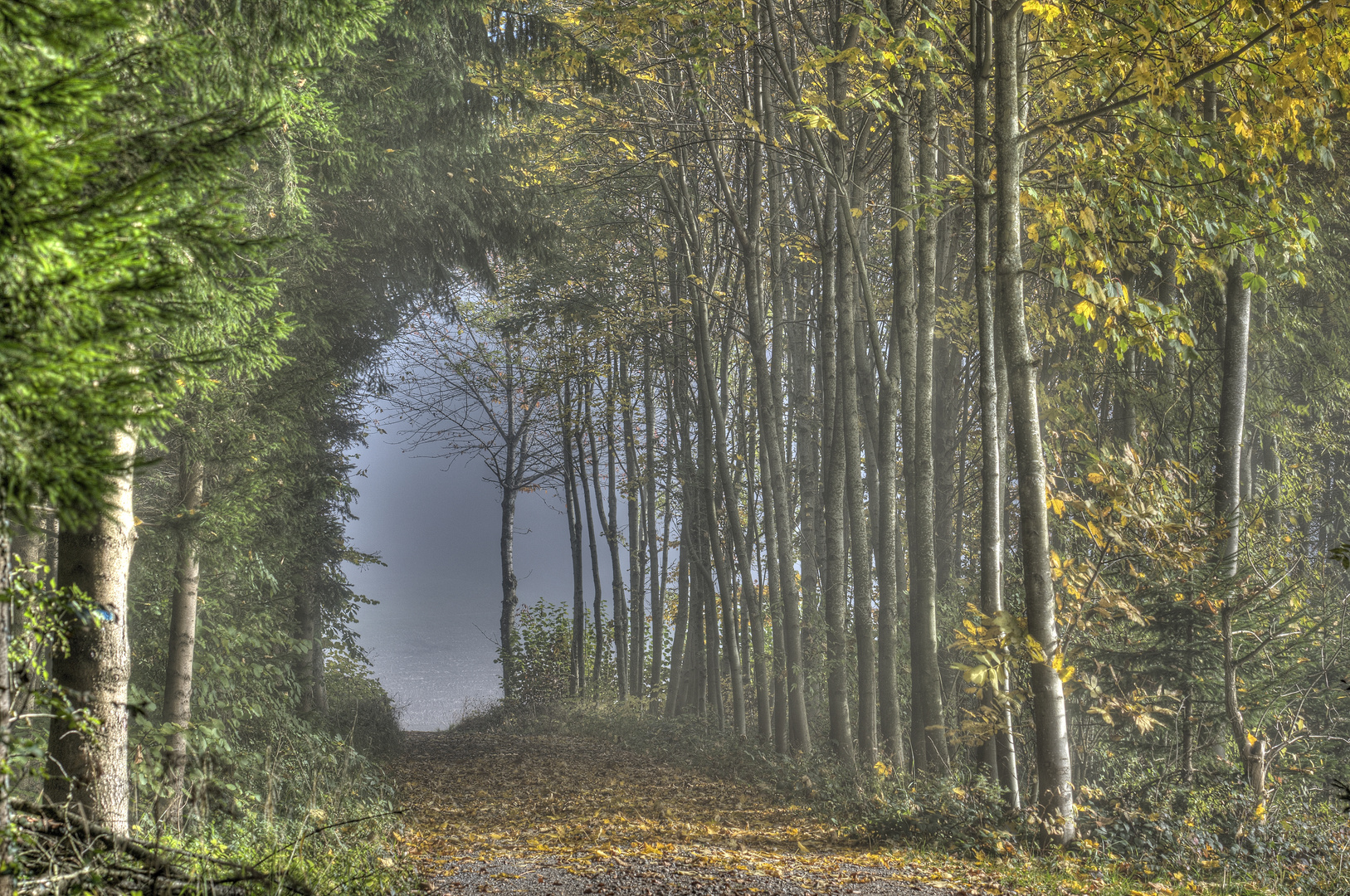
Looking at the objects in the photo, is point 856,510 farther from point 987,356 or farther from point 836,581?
point 987,356

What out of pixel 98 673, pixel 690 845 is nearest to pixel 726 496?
pixel 690 845

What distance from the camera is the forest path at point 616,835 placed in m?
4.53

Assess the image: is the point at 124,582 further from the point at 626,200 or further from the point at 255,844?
the point at 626,200

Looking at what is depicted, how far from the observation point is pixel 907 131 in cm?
795

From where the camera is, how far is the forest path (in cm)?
453

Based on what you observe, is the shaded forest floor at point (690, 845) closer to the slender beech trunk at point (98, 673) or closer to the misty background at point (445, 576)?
the slender beech trunk at point (98, 673)

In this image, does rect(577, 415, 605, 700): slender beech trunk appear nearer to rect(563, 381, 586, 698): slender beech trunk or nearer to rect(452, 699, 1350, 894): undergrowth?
rect(563, 381, 586, 698): slender beech trunk

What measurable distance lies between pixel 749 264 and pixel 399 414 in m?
10.3

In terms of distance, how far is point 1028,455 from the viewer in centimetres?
592

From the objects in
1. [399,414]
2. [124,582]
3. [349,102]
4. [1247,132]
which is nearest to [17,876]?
[124,582]

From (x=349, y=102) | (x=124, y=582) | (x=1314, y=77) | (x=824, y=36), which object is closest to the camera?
(x=124, y=582)

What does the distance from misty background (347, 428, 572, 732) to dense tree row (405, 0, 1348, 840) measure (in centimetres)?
1937

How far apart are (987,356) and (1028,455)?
1171 mm

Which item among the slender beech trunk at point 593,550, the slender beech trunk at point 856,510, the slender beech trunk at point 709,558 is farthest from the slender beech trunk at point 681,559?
the slender beech trunk at point 856,510
